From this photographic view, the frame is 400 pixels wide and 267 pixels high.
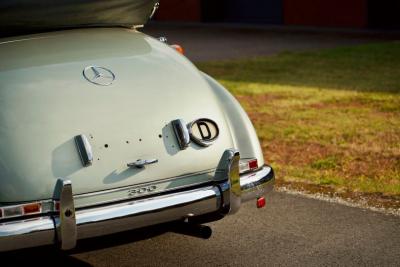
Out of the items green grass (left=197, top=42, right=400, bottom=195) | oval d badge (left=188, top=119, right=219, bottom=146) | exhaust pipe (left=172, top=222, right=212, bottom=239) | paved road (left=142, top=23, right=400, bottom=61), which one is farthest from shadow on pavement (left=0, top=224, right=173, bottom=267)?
paved road (left=142, top=23, right=400, bottom=61)

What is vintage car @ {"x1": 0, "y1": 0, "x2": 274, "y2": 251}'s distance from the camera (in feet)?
14.4

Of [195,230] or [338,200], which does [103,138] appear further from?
[338,200]

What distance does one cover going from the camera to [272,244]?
551cm

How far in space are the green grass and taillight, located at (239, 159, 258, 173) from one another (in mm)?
1877

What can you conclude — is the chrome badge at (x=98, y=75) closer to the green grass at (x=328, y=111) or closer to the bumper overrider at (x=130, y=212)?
the bumper overrider at (x=130, y=212)

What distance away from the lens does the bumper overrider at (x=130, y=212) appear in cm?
→ 430

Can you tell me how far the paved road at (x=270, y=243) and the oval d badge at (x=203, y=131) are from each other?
0.54 meters

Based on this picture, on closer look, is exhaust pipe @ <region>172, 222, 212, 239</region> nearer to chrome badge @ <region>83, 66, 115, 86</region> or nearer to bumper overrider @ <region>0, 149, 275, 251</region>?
bumper overrider @ <region>0, 149, 275, 251</region>

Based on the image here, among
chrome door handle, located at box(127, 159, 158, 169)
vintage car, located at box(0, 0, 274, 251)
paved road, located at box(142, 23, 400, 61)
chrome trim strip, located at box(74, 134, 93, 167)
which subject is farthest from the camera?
paved road, located at box(142, 23, 400, 61)

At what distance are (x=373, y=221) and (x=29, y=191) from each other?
261 cm

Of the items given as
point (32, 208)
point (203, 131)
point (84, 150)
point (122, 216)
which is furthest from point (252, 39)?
point (32, 208)

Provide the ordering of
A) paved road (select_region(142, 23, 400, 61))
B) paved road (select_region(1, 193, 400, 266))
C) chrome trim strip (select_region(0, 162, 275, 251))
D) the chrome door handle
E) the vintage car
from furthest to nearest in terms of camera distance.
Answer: paved road (select_region(142, 23, 400, 61)) < paved road (select_region(1, 193, 400, 266)) < the chrome door handle < the vintage car < chrome trim strip (select_region(0, 162, 275, 251))

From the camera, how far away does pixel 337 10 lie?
20391mm

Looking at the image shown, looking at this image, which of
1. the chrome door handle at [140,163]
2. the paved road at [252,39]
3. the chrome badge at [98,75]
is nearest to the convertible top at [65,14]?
the chrome badge at [98,75]
